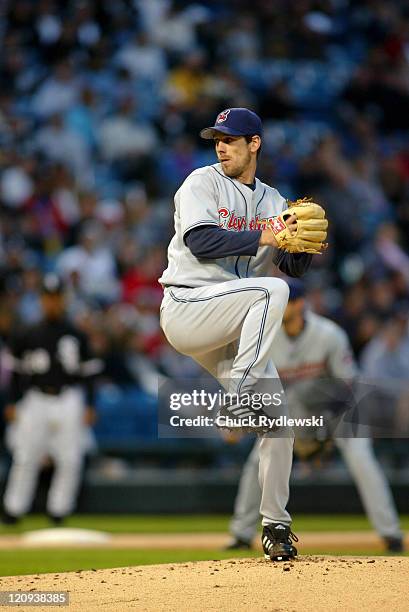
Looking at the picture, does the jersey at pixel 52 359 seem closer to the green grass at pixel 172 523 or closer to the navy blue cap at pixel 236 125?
the green grass at pixel 172 523

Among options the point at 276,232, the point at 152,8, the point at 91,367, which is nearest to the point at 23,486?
the point at 91,367

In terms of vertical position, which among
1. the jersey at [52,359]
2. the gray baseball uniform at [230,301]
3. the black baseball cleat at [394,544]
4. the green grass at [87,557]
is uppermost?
the gray baseball uniform at [230,301]

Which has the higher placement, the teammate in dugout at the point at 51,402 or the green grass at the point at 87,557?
the teammate in dugout at the point at 51,402

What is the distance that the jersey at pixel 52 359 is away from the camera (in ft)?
31.9

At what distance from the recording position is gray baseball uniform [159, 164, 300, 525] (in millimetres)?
4758

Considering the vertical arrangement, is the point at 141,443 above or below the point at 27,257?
below

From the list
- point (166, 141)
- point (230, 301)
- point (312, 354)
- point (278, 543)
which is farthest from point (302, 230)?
point (166, 141)

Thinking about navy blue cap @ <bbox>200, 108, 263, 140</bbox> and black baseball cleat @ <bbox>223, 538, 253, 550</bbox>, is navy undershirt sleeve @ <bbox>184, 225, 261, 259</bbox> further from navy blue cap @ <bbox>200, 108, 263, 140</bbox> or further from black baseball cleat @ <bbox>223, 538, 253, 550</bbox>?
black baseball cleat @ <bbox>223, 538, 253, 550</bbox>

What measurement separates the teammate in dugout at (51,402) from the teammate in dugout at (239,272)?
15.5ft

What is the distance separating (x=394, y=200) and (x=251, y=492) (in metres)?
6.51

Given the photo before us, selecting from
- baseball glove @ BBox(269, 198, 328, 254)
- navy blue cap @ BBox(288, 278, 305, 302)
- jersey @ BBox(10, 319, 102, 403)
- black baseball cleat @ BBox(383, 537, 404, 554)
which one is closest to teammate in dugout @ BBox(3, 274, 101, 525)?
jersey @ BBox(10, 319, 102, 403)

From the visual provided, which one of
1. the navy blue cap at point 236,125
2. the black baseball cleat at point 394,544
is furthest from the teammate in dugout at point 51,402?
the navy blue cap at point 236,125

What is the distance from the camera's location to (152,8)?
1358 cm

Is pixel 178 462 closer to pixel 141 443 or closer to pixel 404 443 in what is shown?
pixel 141 443
